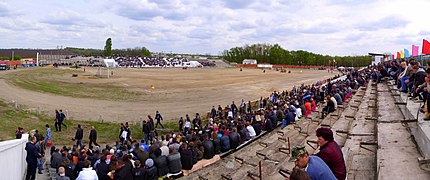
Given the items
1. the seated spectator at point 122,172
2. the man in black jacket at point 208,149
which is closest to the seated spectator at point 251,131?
the man in black jacket at point 208,149

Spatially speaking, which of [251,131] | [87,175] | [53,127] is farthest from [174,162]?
[53,127]

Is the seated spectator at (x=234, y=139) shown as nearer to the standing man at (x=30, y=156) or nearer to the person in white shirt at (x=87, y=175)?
the person in white shirt at (x=87, y=175)

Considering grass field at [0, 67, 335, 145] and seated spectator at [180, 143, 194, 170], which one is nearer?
seated spectator at [180, 143, 194, 170]

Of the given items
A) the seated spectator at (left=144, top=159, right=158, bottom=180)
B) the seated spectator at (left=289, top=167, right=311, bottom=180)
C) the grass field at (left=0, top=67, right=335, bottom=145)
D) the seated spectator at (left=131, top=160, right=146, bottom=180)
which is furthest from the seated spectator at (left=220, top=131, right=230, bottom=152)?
the grass field at (left=0, top=67, right=335, bottom=145)

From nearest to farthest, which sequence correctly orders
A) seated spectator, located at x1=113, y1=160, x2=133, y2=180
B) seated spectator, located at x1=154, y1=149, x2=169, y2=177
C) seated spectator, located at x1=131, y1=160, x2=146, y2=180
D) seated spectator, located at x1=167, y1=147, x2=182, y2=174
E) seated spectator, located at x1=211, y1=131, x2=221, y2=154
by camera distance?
seated spectator, located at x1=113, y1=160, x2=133, y2=180, seated spectator, located at x1=131, y1=160, x2=146, y2=180, seated spectator, located at x1=154, y1=149, x2=169, y2=177, seated spectator, located at x1=167, y1=147, x2=182, y2=174, seated spectator, located at x1=211, y1=131, x2=221, y2=154

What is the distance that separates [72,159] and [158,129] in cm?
1148

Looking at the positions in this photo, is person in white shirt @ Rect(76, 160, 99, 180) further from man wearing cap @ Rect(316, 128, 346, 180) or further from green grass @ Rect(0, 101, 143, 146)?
green grass @ Rect(0, 101, 143, 146)

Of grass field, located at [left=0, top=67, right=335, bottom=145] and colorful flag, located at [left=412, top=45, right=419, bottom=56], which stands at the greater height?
colorful flag, located at [left=412, top=45, right=419, bottom=56]

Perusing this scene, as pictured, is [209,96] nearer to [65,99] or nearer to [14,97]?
[65,99]

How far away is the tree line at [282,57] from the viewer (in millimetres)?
148625

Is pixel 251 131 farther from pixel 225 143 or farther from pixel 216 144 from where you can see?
pixel 216 144

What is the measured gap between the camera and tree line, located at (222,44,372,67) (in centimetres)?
14862

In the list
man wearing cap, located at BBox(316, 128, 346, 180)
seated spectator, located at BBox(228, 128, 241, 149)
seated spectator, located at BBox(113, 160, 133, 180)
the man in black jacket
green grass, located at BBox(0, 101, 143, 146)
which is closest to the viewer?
man wearing cap, located at BBox(316, 128, 346, 180)

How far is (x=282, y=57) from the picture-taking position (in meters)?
148
